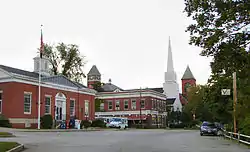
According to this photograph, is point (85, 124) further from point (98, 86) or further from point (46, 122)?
point (98, 86)

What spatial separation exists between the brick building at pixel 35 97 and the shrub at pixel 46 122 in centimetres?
129

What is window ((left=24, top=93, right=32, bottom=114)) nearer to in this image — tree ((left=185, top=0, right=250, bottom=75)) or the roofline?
the roofline

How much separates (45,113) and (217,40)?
4273cm

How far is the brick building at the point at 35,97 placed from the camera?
48719 mm

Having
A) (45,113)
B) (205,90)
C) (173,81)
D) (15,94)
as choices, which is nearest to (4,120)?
(15,94)

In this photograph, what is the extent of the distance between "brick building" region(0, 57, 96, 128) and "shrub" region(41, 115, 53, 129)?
50.6 inches

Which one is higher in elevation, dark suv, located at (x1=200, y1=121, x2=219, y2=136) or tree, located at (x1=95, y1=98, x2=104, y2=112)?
tree, located at (x1=95, y1=98, x2=104, y2=112)

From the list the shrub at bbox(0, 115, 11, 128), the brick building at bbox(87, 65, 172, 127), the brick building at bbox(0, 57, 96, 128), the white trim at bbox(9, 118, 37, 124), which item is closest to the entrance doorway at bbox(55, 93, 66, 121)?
the brick building at bbox(0, 57, 96, 128)

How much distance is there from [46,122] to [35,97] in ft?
12.6

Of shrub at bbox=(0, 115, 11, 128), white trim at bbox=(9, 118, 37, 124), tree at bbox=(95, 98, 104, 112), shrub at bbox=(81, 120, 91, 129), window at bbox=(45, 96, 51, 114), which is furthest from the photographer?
tree at bbox=(95, 98, 104, 112)

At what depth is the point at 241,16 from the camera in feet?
46.4

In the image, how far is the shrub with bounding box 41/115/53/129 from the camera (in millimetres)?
51031

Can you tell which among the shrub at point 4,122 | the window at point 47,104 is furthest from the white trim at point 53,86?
the shrub at point 4,122

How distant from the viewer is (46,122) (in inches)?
2009
